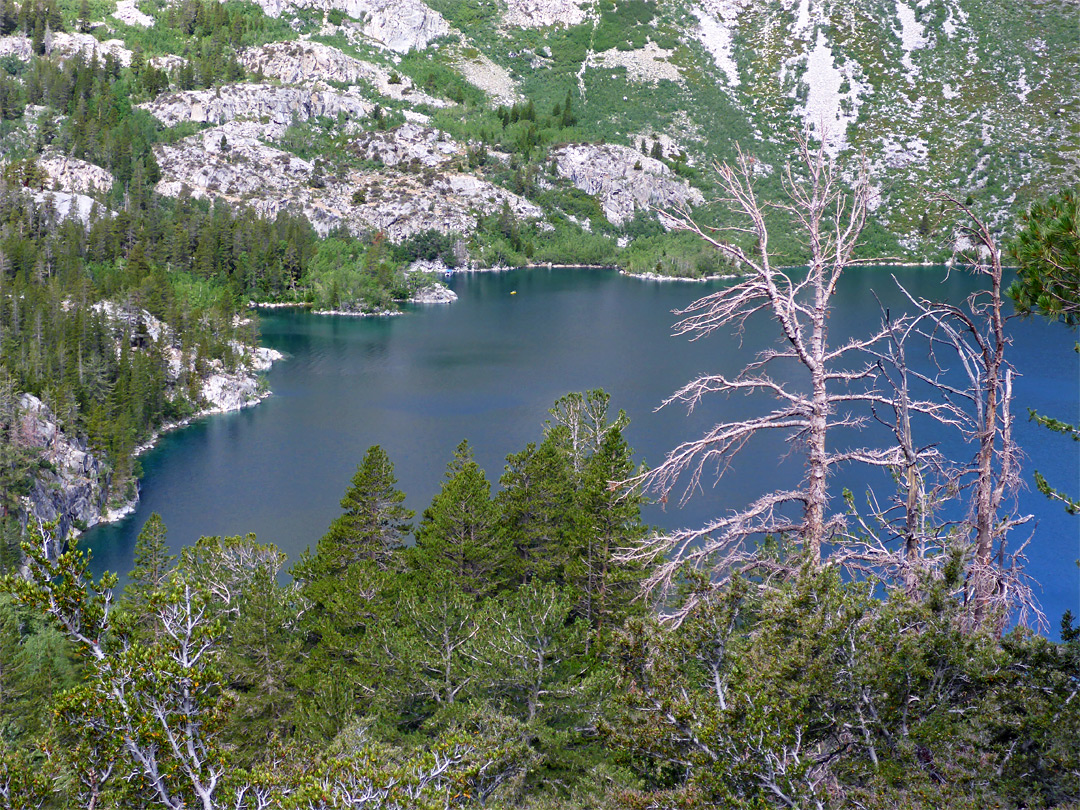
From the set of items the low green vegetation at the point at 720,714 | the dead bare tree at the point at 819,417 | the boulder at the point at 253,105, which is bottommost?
the low green vegetation at the point at 720,714

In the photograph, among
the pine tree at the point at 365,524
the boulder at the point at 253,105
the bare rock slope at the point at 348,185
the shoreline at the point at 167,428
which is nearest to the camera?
the pine tree at the point at 365,524

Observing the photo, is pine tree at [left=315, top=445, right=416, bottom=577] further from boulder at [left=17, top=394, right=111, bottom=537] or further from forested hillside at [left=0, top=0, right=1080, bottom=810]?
boulder at [left=17, top=394, right=111, bottom=537]

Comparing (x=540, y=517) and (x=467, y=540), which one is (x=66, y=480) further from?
(x=540, y=517)

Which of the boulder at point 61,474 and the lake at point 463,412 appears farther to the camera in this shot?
the boulder at point 61,474

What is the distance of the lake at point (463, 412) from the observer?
4256cm

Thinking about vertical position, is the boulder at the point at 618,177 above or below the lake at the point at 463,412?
above

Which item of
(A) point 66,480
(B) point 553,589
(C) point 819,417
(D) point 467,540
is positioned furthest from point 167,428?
(C) point 819,417

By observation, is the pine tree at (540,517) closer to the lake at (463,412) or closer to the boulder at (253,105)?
the lake at (463,412)

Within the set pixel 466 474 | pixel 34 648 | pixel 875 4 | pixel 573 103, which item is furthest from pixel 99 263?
pixel 875 4

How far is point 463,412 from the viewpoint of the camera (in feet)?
196

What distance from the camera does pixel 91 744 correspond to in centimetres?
823

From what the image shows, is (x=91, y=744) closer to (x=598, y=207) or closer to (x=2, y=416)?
(x=2, y=416)

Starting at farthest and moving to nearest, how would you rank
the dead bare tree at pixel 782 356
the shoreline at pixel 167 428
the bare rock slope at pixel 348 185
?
the bare rock slope at pixel 348 185, the shoreline at pixel 167 428, the dead bare tree at pixel 782 356

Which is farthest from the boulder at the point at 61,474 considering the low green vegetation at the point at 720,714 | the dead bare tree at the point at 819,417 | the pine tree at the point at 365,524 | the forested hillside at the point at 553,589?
the dead bare tree at the point at 819,417
